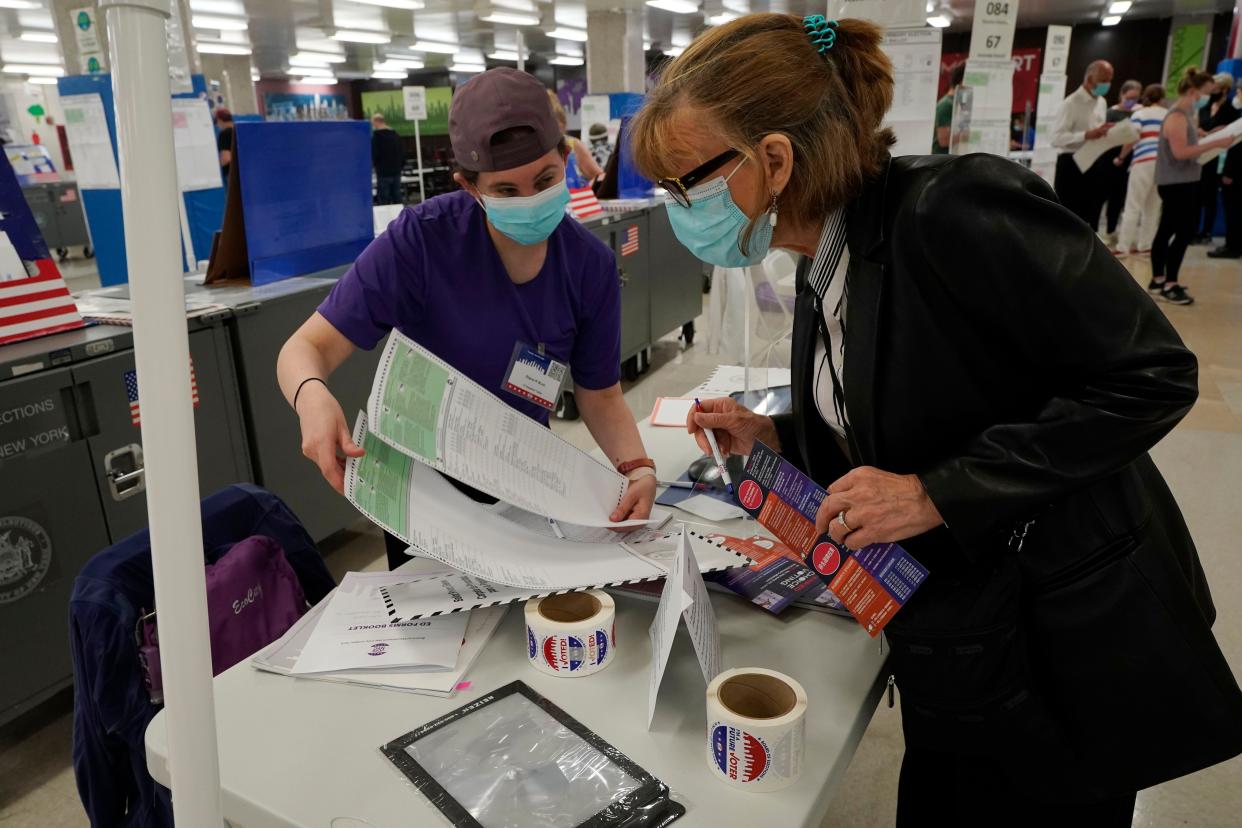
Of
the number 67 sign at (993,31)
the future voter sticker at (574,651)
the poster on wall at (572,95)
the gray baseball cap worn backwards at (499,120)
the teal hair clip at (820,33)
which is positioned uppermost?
the poster on wall at (572,95)

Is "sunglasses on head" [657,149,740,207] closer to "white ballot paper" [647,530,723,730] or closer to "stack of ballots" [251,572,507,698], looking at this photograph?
"white ballot paper" [647,530,723,730]

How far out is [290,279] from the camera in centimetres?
285

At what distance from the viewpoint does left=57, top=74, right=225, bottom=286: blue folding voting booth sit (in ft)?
12.2

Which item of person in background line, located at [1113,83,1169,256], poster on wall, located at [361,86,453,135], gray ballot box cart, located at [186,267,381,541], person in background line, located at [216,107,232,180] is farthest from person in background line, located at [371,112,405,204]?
poster on wall, located at [361,86,453,135]

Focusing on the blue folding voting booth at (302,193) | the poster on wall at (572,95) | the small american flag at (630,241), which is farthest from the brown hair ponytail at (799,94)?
the poster on wall at (572,95)

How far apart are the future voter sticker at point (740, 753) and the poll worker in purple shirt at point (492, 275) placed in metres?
0.50

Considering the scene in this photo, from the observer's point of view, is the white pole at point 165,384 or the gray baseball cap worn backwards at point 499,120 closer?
the white pole at point 165,384

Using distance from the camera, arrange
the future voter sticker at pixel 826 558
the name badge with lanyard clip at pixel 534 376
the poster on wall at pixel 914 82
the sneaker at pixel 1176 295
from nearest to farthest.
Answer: the future voter sticker at pixel 826 558, the name badge with lanyard clip at pixel 534 376, the poster on wall at pixel 914 82, the sneaker at pixel 1176 295

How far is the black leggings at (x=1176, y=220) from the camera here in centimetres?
639

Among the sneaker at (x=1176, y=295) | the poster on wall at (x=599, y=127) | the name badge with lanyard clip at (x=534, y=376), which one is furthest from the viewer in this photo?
the poster on wall at (x=599, y=127)

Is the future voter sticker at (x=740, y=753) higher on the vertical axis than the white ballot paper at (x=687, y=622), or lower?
lower

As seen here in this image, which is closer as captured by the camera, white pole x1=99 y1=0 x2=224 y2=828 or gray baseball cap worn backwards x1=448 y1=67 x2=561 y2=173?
white pole x1=99 y1=0 x2=224 y2=828

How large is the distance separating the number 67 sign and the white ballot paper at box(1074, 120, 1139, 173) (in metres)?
5.17

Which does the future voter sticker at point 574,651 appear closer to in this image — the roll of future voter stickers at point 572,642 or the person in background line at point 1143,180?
the roll of future voter stickers at point 572,642
